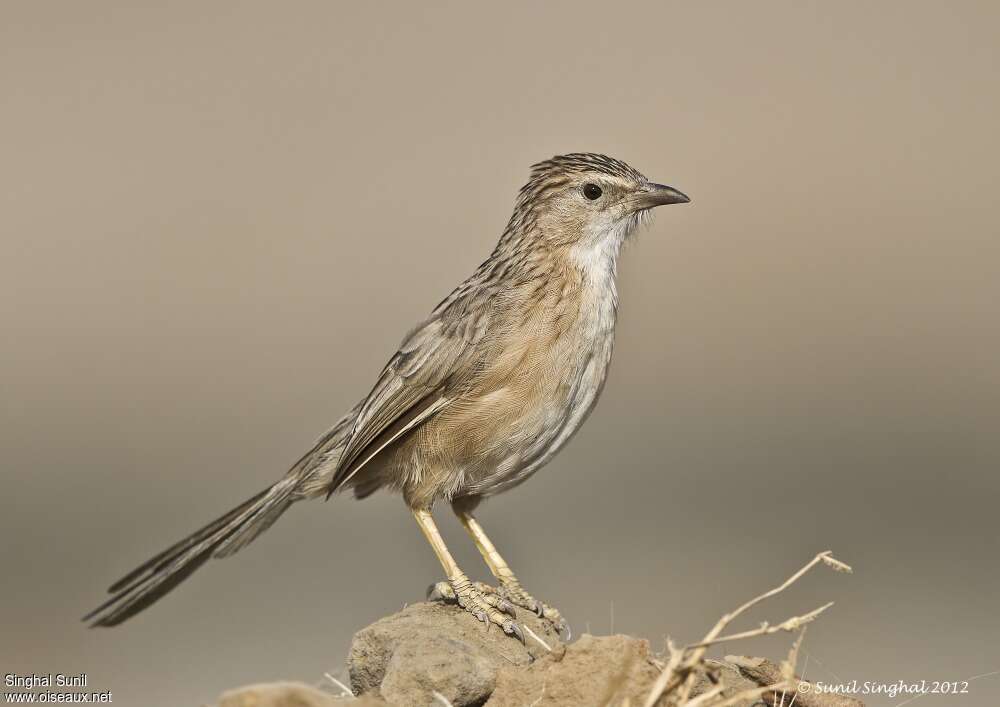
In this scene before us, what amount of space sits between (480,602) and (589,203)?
2256 mm

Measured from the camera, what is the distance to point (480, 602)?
6.68 metres

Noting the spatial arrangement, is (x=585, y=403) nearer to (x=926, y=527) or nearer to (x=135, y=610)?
(x=135, y=610)

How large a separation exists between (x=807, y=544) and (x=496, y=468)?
5774 mm

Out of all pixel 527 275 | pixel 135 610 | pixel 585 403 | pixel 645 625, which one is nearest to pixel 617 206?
pixel 527 275

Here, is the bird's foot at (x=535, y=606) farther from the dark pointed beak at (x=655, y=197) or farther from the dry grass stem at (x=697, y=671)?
the dark pointed beak at (x=655, y=197)

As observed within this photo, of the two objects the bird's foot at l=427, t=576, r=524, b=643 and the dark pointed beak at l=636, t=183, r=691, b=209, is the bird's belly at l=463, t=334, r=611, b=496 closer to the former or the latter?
the bird's foot at l=427, t=576, r=524, b=643

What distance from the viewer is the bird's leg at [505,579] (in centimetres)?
712

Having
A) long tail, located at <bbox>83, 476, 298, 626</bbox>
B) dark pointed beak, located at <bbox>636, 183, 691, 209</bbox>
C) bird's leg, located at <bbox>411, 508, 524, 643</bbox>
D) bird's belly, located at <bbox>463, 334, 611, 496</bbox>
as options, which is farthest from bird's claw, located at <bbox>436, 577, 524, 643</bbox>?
dark pointed beak, located at <bbox>636, 183, 691, 209</bbox>

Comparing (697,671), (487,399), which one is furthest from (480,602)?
(697,671)

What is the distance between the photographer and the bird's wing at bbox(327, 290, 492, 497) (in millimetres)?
7219

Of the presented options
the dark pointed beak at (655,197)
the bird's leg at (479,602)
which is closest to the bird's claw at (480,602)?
the bird's leg at (479,602)

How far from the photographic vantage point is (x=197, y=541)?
283 inches

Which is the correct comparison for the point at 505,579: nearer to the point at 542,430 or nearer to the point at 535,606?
the point at 535,606

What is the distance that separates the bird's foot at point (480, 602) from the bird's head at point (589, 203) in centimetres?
185
